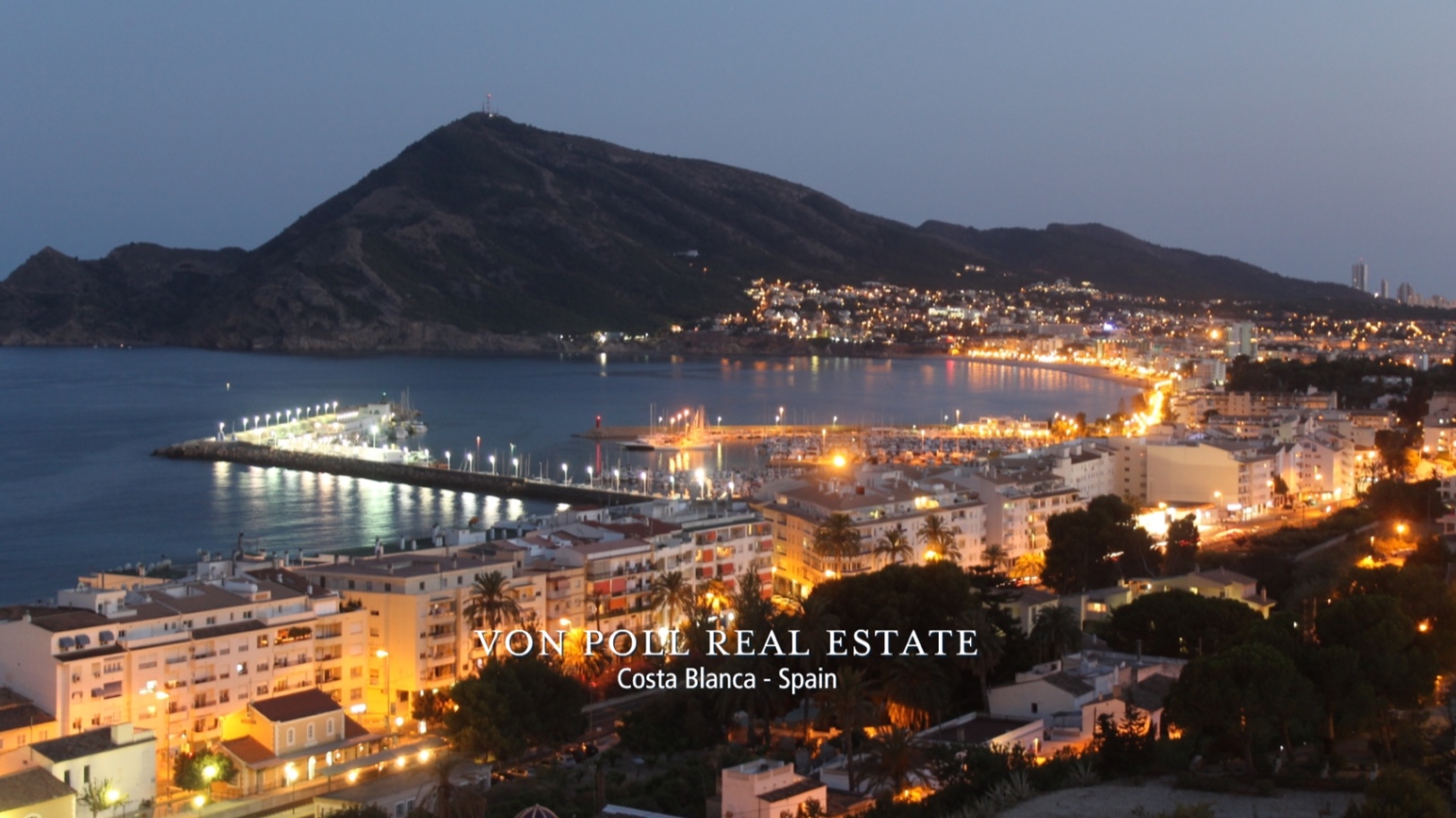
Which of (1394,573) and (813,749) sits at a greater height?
(1394,573)

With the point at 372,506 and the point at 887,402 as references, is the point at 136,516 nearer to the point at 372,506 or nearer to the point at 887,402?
the point at 372,506

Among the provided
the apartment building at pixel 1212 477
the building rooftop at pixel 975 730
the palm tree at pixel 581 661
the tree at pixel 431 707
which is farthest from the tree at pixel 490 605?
the apartment building at pixel 1212 477

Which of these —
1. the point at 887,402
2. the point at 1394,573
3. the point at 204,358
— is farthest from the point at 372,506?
the point at 204,358

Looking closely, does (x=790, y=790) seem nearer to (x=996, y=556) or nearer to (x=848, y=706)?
(x=848, y=706)

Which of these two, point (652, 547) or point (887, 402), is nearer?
point (652, 547)

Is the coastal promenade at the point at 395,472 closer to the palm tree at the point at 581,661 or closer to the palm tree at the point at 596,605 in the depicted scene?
the palm tree at the point at 596,605

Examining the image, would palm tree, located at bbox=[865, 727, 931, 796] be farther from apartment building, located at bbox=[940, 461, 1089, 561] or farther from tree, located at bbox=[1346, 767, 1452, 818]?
apartment building, located at bbox=[940, 461, 1089, 561]

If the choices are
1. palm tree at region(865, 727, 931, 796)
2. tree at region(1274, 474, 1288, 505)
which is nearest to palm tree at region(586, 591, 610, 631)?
palm tree at region(865, 727, 931, 796)
